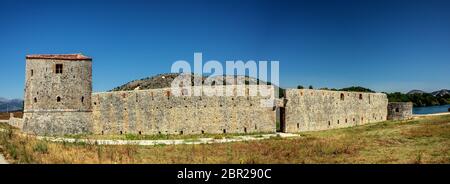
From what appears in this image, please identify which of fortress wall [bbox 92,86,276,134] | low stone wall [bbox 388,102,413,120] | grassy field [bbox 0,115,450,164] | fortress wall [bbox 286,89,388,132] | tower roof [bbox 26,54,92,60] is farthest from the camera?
low stone wall [bbox 388,102,413,120]

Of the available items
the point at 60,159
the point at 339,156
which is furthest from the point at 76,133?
the point at 339,156

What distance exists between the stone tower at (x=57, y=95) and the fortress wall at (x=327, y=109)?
16784 millimetres

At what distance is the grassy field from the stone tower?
11274 millimetres

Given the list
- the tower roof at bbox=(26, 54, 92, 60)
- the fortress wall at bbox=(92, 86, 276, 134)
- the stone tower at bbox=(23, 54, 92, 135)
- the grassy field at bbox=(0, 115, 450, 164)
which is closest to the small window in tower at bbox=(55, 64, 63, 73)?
the stone tower at bbox=(23, 54, 92, 135)

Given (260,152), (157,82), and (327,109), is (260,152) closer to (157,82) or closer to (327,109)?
(327,109)

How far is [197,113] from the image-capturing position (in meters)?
31.0

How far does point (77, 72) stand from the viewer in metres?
32.7

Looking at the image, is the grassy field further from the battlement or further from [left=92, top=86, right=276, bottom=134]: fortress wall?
the battlement

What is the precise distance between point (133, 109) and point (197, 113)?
528cm

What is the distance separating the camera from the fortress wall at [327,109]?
32.6 m

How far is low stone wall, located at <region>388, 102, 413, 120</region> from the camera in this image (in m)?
42.2

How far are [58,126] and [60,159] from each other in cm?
1948

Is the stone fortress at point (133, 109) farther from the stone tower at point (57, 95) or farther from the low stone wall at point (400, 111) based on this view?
the low stone wall at point (400, 111)
